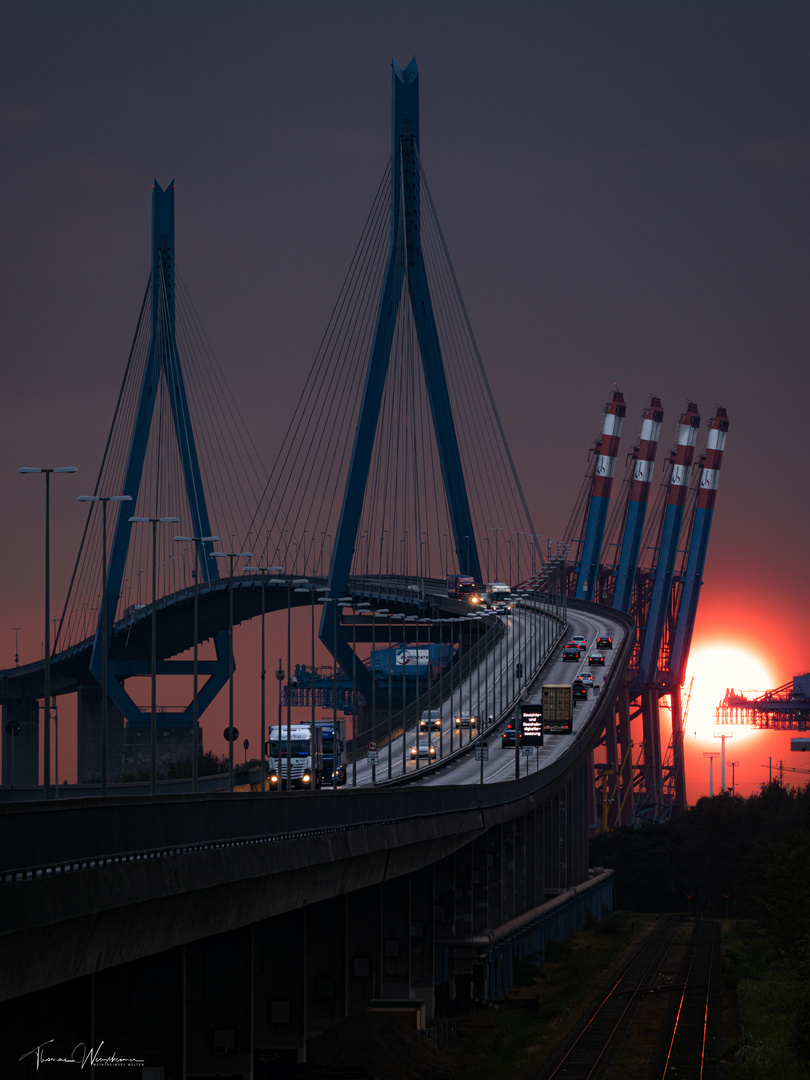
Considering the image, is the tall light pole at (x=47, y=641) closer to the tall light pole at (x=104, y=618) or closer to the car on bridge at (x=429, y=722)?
the tall light pole at (x=104, y=618)

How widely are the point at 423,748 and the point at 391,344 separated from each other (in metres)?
25.1

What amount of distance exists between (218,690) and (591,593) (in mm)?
54096

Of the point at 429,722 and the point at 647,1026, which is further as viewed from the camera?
the point at 429,722

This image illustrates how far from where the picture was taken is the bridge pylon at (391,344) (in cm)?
10488

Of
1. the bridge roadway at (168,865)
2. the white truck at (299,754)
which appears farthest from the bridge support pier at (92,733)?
the bridge roadway at (168,865)

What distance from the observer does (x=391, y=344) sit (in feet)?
347

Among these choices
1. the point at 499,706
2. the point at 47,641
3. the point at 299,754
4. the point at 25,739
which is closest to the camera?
the point at 47,641

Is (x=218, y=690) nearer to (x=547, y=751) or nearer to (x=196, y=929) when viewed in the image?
(x=547, y=751)

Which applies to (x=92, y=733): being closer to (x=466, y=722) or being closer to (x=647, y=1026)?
(x=466, y=722)

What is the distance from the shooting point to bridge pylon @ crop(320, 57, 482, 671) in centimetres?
10488

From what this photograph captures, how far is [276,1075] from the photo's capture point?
3834cm

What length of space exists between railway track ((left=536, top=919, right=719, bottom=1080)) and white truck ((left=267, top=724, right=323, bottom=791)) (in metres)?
15.3

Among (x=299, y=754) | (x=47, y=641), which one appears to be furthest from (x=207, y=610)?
(x=47, y=641)

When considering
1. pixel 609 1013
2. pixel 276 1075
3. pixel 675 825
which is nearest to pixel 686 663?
pixel 675 825
